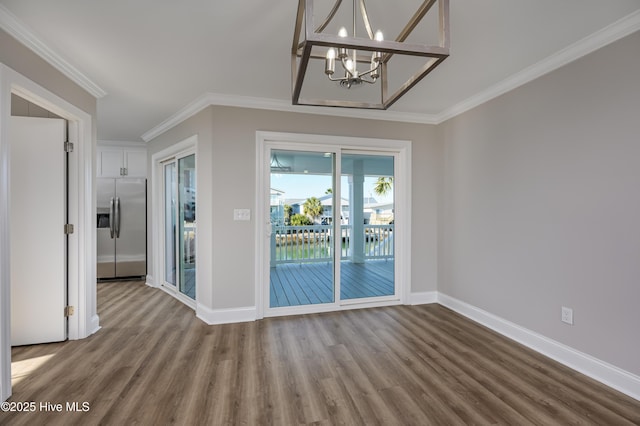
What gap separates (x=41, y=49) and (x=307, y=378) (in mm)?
3231

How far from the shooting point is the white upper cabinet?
503 centimetres

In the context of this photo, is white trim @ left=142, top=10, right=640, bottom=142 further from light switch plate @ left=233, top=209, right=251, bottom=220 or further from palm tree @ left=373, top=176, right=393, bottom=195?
light switch plate @ left=233, top=209, right=251, bottom=220

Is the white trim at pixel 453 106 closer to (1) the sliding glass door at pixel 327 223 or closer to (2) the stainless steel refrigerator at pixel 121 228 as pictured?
(1) the sliding glass door at pixel 327 223

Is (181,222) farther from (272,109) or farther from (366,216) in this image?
(366,216)

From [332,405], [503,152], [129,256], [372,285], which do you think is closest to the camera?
[332,405]

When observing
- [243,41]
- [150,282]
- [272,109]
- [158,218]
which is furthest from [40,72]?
[150,282]

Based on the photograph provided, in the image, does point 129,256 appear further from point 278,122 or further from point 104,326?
point 278,122

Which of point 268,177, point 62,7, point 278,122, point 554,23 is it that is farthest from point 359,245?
point 62,7

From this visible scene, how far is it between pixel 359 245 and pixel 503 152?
8.67ft

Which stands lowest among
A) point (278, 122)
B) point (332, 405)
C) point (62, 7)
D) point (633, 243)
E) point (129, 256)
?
point (332, 405)

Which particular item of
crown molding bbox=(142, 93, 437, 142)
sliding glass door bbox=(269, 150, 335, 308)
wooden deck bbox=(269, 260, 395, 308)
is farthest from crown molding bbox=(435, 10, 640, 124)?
wooden deck bbox=(269, 260, 395, 308)

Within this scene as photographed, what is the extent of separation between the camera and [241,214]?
127 inches

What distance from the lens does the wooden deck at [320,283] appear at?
3694mm

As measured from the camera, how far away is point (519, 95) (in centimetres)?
272
